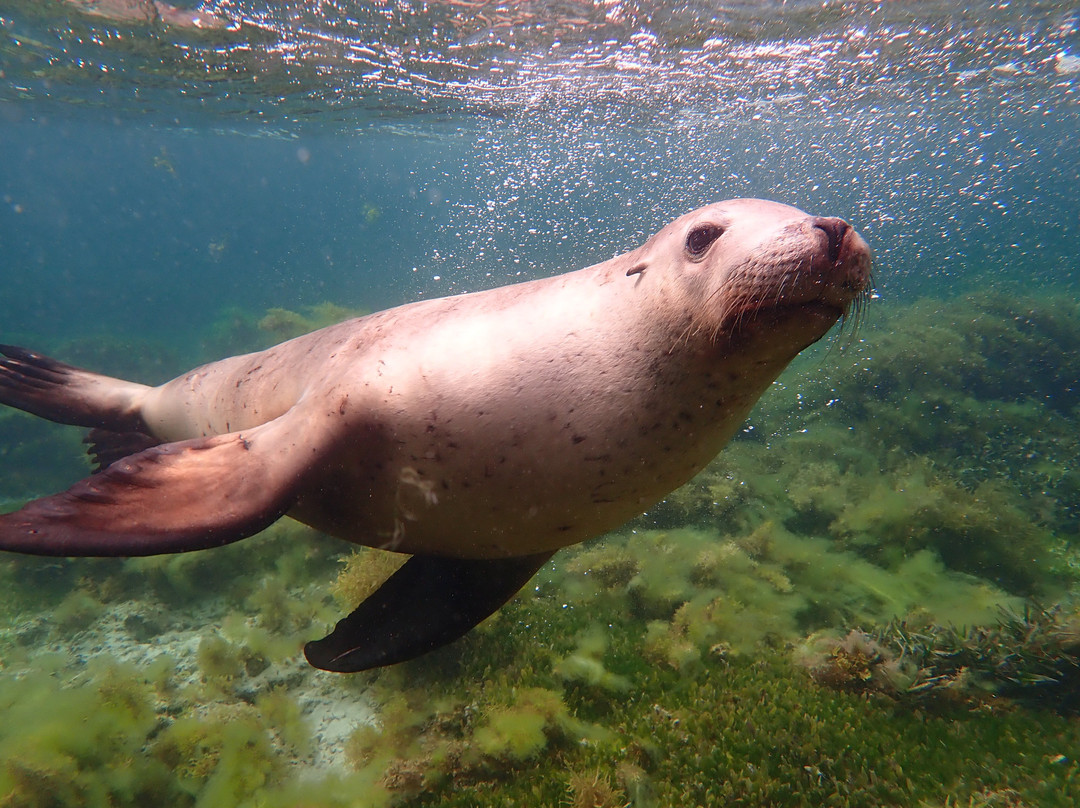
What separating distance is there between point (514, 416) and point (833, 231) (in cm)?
113

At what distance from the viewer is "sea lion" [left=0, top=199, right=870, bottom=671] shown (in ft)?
5.62

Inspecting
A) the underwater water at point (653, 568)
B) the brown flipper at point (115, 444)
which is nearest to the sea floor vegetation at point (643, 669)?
the underwater water at point (653, 568)

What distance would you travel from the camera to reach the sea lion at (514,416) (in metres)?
1.71

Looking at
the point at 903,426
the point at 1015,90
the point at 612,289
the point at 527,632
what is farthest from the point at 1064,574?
the point at 1015,90

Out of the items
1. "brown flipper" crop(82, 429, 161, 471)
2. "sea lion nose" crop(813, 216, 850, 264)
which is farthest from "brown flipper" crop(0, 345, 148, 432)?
"sea lion nose" crop(813, 216, 850, 264)

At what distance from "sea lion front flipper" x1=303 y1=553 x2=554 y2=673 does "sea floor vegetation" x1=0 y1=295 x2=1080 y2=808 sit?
0.88 meters

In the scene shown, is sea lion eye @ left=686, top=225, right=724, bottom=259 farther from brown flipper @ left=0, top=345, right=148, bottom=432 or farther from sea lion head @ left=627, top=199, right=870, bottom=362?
brown flipper @ left=0, top=345, right=148, bottom=432

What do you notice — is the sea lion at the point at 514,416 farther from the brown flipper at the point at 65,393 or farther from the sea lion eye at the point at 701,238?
the brown flipper at the point at 65,393

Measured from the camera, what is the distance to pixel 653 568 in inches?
192

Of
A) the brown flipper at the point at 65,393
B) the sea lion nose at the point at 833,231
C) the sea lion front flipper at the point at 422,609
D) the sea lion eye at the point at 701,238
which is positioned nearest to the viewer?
the sea lion nose at the point at 833,231

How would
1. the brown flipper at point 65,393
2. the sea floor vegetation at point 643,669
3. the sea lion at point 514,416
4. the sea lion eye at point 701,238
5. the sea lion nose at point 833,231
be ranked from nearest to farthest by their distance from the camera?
1. the sea lion nose at point 833,231
2. the sea lion at point 514,416
3. the sea lion eye at point 701,238
4. the sea floor vegetation at point 643,669
5. the brown flipper at point 65,393

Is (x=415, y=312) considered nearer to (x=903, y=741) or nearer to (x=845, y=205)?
(x=903, y=741)

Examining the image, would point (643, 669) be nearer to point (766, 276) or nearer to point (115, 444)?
point (766, 276)

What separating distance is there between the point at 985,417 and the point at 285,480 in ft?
34.9
